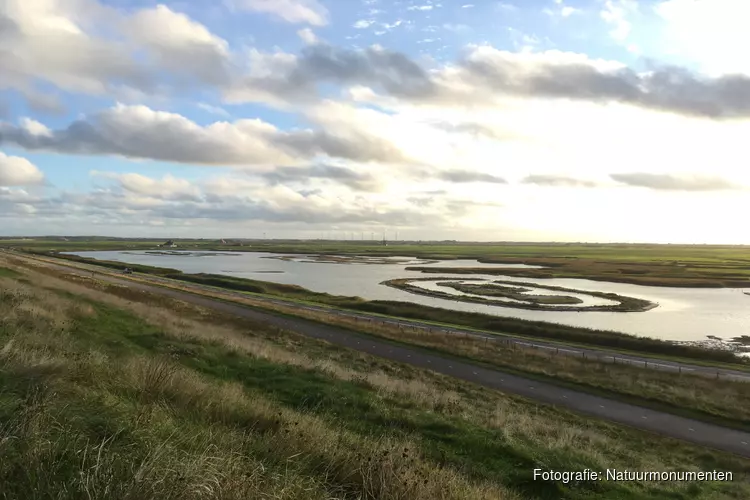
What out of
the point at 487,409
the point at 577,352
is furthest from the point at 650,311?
the point at 487,409

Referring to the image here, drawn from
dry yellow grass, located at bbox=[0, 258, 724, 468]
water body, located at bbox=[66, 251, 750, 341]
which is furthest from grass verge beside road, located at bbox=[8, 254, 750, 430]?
water body, located at bbox=[66, 251, 750, 341]

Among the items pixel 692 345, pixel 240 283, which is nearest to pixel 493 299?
pixel 692 345

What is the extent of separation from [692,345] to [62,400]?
4756 cm

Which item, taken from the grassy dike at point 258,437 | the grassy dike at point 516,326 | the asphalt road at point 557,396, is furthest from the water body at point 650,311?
the grassy dike at point 258,437

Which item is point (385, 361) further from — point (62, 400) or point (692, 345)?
point (692, 345)

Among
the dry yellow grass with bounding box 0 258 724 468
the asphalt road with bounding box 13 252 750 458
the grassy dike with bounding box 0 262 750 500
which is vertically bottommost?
the asphalt road with bounding box 13 252 750 458

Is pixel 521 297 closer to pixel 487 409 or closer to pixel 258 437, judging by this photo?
pixel 487 409

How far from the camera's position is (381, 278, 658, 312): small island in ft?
211

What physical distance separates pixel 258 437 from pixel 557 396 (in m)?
20.7

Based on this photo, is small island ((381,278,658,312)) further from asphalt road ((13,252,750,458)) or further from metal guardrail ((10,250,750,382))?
asphalt road ((13,252,750,458))

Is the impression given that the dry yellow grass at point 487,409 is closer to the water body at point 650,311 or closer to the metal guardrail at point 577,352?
the metal guardrail at point 577,352

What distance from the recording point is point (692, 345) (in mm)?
40938

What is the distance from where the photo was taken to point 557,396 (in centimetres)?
2388

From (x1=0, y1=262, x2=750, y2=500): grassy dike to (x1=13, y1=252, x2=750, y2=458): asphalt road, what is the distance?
2502 millimetres
